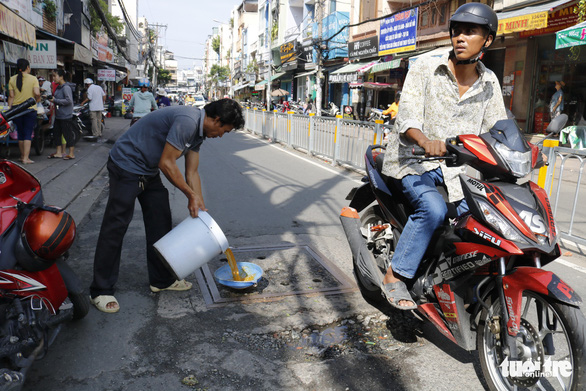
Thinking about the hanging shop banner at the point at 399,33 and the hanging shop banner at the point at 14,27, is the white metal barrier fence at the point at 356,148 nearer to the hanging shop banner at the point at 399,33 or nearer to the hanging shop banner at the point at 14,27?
the hanging shop banner at the point at 399,33

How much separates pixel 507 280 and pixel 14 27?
12395mm

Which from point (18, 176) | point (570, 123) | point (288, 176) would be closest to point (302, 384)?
point (18, 176)

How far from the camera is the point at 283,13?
133ft

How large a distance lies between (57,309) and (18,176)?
84 centimetres

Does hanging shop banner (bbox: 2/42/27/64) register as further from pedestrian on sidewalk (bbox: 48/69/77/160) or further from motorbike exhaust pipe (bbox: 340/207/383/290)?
motorbike exhaust pipe (bbox: 340/207/383/290)

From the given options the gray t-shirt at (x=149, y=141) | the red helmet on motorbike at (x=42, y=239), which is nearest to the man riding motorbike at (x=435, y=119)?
the gray t-shirt at (x=149, y=141)

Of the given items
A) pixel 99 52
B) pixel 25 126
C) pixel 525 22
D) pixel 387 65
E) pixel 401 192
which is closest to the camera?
pixel 401 192

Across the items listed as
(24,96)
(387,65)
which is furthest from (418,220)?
(387,65)

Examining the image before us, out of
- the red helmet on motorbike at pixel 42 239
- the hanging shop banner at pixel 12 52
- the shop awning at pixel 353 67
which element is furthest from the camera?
the shop awning at pixel 353 67

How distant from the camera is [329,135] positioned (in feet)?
36.6

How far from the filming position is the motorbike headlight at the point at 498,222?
84.2 inches

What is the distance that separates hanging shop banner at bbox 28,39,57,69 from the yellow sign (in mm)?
13239

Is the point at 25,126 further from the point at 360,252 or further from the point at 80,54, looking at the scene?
the point at 80,54

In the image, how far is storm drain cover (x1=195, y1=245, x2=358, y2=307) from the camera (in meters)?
3.72
